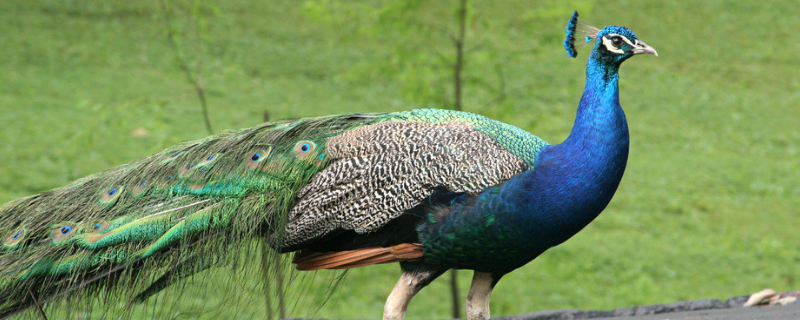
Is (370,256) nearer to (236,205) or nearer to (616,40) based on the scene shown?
(236,205)

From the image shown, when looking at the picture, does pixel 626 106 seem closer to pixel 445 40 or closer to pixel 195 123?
pixel 445 40

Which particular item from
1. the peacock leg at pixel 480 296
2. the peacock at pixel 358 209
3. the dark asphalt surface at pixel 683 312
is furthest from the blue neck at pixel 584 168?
the dark asphalt surface at pixel 683 312

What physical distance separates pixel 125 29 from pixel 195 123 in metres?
3.72

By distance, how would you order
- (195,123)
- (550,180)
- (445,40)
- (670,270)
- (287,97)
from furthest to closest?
(445,40), (287,97), (195,123), (670,270), (550,180)

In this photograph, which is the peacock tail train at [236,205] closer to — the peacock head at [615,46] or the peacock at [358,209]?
the peacock at [358,209]

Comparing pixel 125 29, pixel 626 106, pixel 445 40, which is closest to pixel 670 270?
pixel 626 106

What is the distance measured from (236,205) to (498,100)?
2.80 metres

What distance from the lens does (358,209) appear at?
3.59m

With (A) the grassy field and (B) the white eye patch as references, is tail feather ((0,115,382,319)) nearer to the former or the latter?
(A) the grassy field

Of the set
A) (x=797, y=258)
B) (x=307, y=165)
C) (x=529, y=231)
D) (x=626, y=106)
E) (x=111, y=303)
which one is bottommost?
(x=797, y=258)

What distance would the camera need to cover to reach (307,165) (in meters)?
3.71

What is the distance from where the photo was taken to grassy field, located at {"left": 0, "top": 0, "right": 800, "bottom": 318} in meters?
6.04

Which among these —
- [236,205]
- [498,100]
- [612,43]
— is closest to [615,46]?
[612,43]

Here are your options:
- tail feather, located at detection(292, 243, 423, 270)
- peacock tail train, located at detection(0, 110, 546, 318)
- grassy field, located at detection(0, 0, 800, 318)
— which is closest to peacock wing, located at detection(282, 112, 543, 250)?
peacock tail train, located at detection(0, 110, 546, 318)
